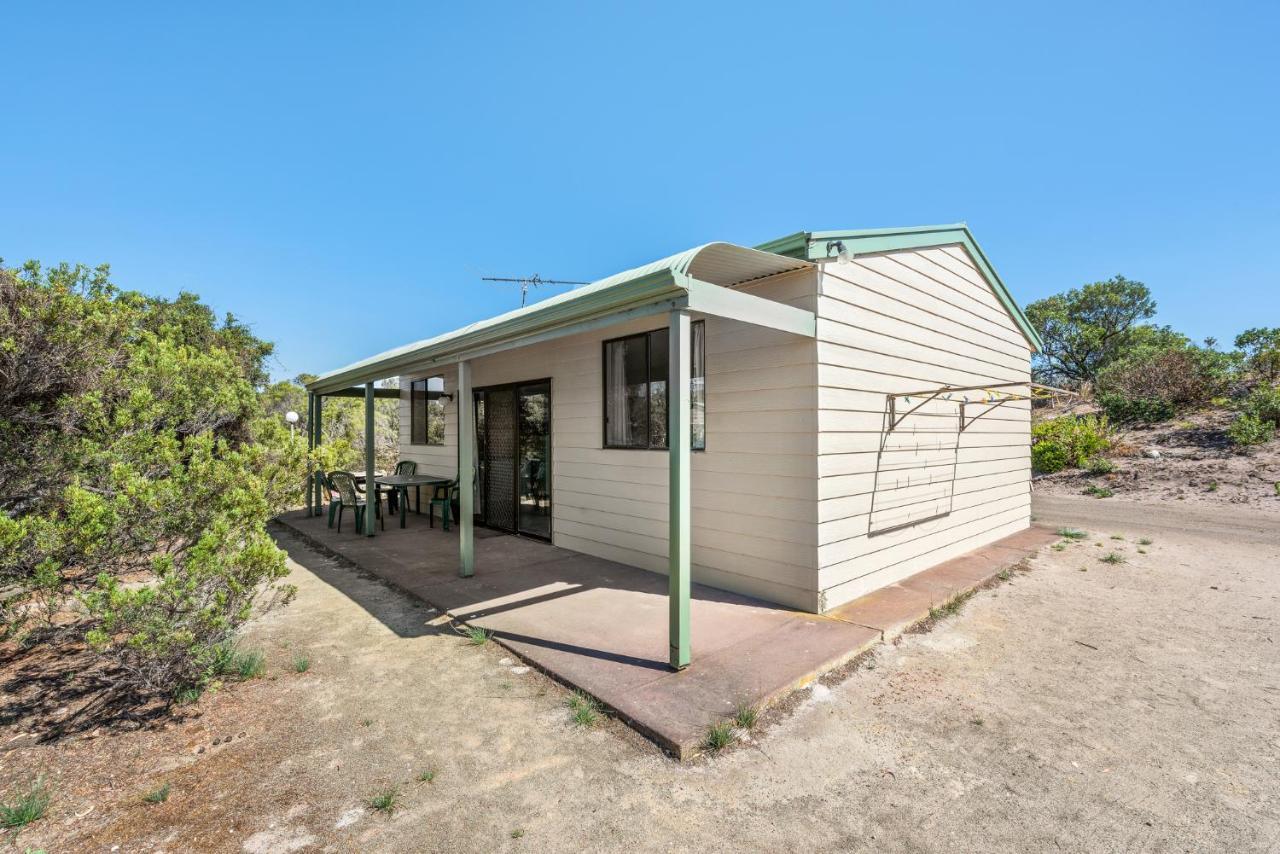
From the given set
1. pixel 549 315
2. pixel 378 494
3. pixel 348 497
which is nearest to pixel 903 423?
pixel 549 315

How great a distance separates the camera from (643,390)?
5207mm

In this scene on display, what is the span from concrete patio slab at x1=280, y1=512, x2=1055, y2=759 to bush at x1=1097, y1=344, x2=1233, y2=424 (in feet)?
33.9

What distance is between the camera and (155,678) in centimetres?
266

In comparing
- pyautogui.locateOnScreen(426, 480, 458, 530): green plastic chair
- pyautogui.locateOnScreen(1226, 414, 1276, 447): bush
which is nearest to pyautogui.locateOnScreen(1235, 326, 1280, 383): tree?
pyautogui.locateOnScreen(1226, 414, 1276, 447): bush

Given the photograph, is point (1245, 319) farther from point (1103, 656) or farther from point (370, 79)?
point (370, 79)

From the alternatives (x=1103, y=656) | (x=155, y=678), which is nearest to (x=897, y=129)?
(x=1103, y=656)

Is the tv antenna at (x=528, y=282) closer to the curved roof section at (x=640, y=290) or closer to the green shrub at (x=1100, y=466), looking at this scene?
the curved roof section at (x=640, y=290)

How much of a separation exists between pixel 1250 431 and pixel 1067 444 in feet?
9.16

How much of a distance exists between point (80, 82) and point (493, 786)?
334 inches

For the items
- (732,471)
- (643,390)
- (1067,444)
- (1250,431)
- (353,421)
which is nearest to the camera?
(732,471)

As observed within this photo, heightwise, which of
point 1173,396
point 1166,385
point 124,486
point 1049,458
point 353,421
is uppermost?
point 1166,385

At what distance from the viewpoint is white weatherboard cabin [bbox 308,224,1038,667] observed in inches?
145

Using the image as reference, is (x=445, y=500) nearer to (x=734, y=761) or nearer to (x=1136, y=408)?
(x=734, y=761)

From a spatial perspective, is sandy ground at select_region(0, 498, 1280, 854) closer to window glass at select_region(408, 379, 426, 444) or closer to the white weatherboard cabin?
the white weatherboard cabin
